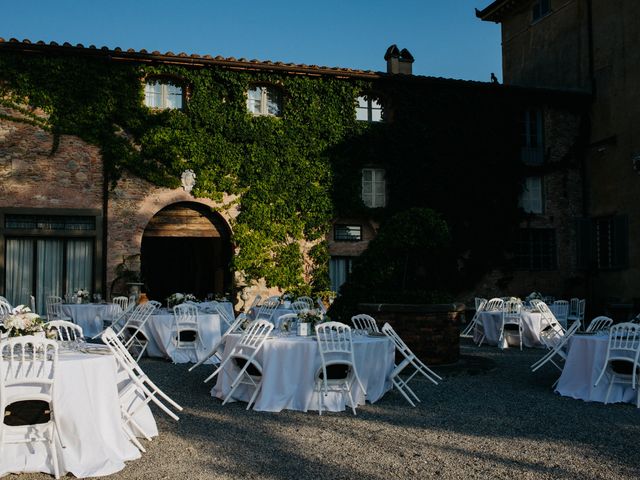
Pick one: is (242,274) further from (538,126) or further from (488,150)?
(538,126)

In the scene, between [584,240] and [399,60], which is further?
[399,60]

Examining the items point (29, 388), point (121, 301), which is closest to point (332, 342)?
point (29, 388)

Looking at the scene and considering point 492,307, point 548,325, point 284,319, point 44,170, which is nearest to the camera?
point 284,319

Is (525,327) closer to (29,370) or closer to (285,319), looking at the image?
(285,319)

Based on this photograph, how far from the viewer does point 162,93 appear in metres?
17.4

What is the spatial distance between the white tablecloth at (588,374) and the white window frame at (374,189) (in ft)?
36.2

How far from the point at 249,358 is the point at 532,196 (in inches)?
606

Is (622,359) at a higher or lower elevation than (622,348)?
lower

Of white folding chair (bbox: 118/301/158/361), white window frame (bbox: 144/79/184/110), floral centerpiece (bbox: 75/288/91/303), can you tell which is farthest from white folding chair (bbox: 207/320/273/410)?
white window frame (bbox: 144/79/184/110)

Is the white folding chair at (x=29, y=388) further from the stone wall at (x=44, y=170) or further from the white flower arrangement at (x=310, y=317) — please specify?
the stone wall at (x=44, y=170)

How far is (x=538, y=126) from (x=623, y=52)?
3131 millimetres

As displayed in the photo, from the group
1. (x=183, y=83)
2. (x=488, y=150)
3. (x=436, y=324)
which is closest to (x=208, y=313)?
(x=436, y=324)

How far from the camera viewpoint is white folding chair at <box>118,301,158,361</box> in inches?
424

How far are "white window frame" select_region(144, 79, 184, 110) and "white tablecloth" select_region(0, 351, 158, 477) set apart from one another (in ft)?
43.2
